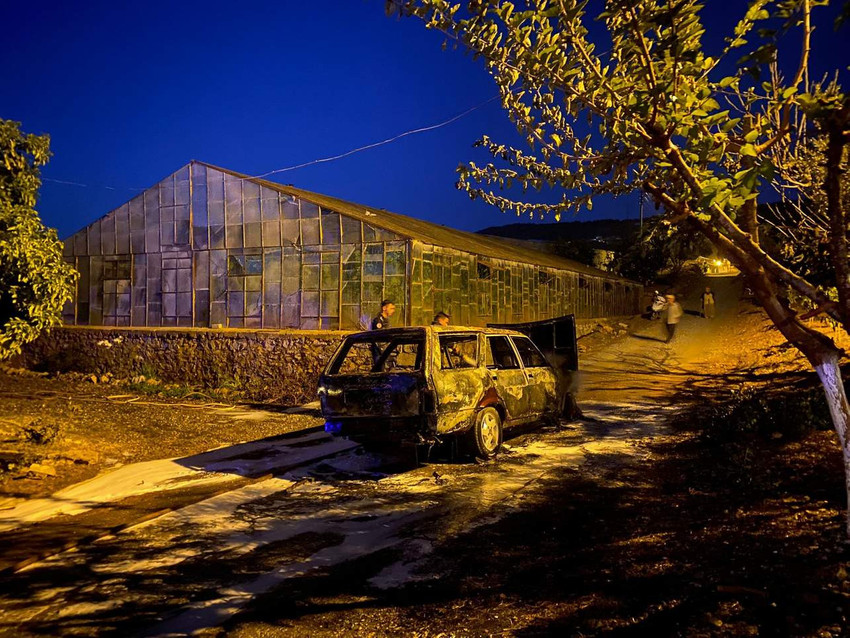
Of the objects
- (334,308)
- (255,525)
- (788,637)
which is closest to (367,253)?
(334,308)

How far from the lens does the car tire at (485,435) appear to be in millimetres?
7516

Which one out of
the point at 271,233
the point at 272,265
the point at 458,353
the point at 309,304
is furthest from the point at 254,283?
the point at 458,353

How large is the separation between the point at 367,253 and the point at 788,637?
13.5 metres

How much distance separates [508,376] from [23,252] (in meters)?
7.49


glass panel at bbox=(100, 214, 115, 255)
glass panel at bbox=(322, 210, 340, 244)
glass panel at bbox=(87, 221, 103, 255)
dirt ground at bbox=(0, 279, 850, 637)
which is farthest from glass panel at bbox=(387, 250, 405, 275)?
glass panel at bbox=(87, 221, 103, 255)

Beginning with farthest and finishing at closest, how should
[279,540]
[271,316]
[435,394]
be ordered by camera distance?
1. [271,316]
2. [435,394]
3. [279,540]

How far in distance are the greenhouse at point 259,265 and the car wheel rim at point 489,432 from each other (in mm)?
7471

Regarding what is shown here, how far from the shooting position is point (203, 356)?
16859 millimetres

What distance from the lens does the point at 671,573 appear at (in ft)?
12.6

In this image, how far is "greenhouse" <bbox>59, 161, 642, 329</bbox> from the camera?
15594mm

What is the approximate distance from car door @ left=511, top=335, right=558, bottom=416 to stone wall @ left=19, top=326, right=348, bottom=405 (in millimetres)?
6892

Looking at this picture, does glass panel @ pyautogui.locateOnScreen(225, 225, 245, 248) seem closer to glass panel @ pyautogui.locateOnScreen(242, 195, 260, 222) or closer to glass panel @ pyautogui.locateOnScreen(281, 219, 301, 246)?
glass panel @ pyautogui.locateOnScreen(242, 195, 260, 222)

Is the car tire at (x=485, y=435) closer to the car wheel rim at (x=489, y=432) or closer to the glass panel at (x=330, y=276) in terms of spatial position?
the car wheel rim at (x=489, y=432)

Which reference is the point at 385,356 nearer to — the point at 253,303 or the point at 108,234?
the point at 253,303
